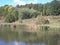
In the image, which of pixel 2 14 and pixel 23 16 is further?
pixel 2 14

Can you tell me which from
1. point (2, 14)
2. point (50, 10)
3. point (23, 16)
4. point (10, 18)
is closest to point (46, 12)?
point (50, 10)

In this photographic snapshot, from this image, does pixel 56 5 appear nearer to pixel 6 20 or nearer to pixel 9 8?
pixel 6 20

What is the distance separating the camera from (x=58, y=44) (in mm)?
17203

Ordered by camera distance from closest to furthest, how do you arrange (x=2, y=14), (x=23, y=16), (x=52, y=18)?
(x=52, y=18) < (x=23, y=16) < (x=2, y=14)

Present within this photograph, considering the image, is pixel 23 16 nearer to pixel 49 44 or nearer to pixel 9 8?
pixel 9 8

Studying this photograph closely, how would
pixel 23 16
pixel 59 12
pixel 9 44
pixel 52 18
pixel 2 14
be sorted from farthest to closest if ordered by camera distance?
pixel 2 14
pixel 23 16
pixel 59 12
pixel 52 18
pixel 9 44

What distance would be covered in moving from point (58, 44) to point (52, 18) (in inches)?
1605

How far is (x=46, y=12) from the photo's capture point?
67688 millimetres

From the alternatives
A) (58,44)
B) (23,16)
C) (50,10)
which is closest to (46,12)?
(50,10)

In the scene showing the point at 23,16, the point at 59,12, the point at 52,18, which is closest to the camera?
the point at 52,18

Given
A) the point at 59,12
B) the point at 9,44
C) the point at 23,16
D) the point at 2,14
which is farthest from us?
the point at 2,14

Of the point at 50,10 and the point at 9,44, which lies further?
the point at 50,10

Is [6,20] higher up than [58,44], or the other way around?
[58,44]

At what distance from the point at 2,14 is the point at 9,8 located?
4692 mm
